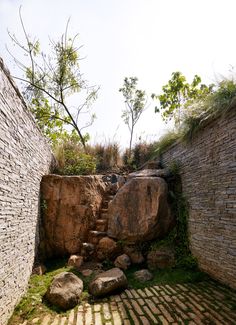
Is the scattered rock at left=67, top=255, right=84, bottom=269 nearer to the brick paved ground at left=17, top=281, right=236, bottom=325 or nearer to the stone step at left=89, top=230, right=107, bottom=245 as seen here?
the stone step at left=89, top=230, right=107, bottom=245

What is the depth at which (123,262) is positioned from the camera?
14.4ft

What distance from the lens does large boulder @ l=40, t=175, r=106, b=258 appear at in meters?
4.83

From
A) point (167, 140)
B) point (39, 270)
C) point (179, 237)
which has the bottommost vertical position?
point (39, 270)

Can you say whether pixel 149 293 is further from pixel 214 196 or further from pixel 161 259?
pixel 214 196

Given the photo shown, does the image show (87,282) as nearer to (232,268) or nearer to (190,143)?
(232,268)

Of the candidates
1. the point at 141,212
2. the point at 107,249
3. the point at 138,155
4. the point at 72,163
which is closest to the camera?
the point at 107,249

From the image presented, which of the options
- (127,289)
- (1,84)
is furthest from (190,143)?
(1,84)

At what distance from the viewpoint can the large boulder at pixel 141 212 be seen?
469 cm

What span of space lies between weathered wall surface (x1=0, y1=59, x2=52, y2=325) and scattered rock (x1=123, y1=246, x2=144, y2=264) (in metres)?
1.85

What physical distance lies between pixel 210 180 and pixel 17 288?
3359mm

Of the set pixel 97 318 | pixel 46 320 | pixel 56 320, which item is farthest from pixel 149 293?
pixel 46 320

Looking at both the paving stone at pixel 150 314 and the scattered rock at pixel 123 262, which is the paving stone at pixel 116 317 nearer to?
the paving stone at pixel 150 314

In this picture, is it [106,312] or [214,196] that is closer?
[106,312]

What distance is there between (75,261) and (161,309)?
2046 millimetres
